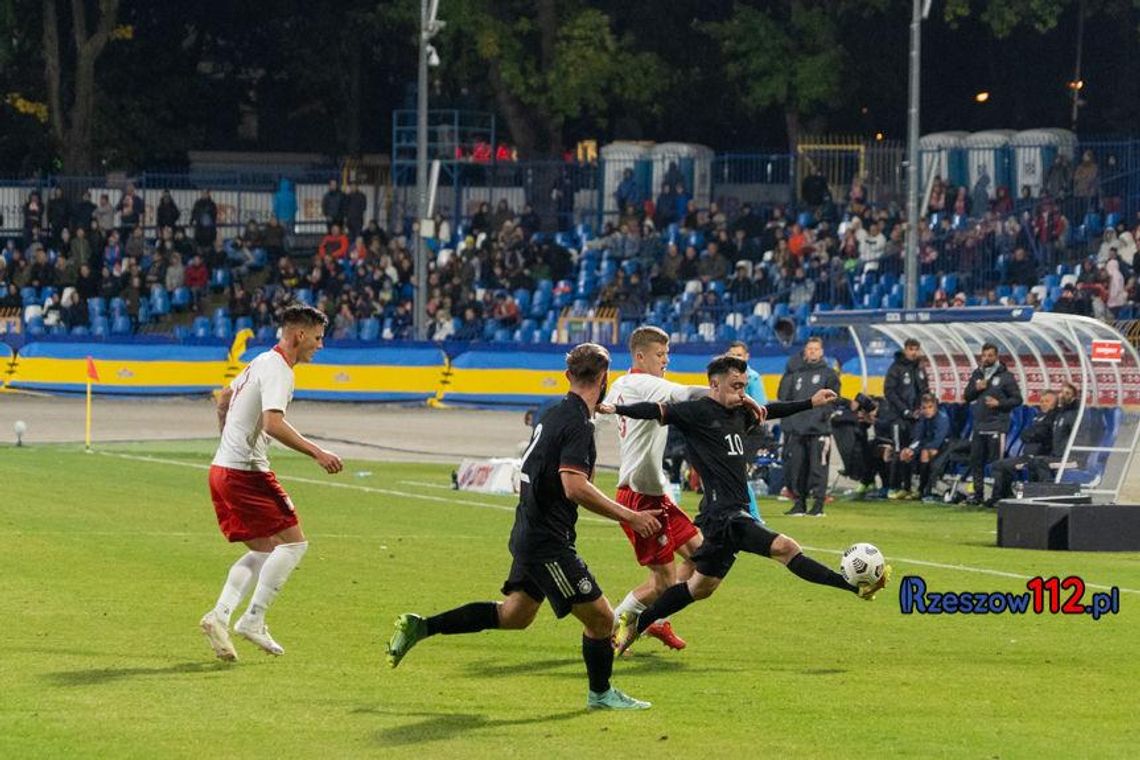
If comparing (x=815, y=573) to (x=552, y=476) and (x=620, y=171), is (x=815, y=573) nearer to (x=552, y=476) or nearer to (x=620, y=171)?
(x=552, y=476)

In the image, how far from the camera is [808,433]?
24.0 m

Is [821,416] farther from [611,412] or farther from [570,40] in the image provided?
[570,40]

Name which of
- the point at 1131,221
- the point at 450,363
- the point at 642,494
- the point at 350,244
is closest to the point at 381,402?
the point at 450,363

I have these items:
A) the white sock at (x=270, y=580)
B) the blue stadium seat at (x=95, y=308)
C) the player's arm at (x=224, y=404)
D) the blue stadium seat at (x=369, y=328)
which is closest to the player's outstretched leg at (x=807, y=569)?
the white sock at (x=270, y=580)

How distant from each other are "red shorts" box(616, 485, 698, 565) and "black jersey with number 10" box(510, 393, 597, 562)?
207cm

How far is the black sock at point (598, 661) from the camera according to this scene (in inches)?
440

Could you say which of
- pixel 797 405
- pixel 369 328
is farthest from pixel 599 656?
pixel 369 328

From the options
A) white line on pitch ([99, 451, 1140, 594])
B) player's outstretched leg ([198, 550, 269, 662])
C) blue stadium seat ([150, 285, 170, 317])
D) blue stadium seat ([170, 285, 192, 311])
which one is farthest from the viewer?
blue stadium seat ([170, 285, 192, 311])

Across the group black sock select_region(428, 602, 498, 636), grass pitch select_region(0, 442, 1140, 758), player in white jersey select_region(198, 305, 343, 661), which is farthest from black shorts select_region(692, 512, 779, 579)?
player in white jersey select_region(198, 305, 343, 661)

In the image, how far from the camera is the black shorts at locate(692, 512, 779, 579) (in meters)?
12.8

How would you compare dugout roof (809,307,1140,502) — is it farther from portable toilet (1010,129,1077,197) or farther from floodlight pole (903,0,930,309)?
portable toilet (1010,129,1077,197)

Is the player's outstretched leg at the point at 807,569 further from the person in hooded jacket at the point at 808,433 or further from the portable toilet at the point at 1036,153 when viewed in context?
the portable toilet at the point at 1036,153

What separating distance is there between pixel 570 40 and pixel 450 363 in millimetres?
15171

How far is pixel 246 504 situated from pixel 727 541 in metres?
2.67
